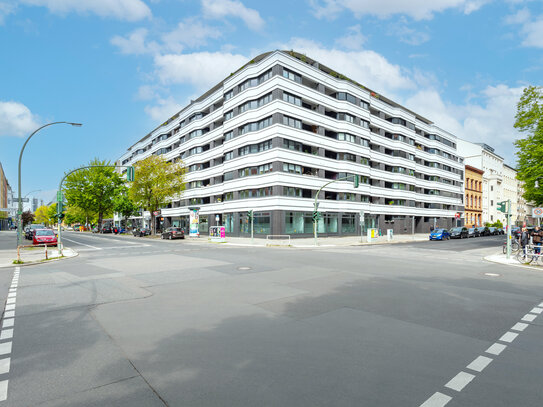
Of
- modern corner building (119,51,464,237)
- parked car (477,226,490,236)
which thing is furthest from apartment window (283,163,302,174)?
parked car (477,226,490,236)

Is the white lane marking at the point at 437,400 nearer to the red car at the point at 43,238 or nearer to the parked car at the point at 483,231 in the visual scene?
the red car at the point at 43,238

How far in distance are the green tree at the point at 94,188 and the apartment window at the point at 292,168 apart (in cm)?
4268

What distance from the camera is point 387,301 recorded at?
288 inches

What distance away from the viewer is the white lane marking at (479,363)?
13.1 feet

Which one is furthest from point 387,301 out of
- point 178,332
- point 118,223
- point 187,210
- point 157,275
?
point 118,223

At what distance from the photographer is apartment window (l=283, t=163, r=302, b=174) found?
120 feet

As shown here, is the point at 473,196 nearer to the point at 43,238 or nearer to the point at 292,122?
the point at 292,122

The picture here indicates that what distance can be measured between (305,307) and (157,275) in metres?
6.24

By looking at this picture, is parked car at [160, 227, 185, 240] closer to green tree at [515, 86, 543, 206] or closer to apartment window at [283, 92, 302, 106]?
apartment window at [283, 92, 302, 106]

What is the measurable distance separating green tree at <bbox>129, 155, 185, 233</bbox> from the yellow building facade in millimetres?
65910

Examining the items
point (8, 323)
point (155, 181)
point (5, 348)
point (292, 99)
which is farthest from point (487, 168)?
point (5, 348)

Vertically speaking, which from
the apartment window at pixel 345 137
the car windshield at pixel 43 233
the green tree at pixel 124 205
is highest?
the apartment window at pixel 345 137

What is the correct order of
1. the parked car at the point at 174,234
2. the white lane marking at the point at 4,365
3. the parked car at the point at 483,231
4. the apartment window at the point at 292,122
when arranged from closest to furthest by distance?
the white lane marking at the point at 4,365 < the apartment window at the point at 292,122 < the parked car at the point at 174,234 < the parked car at the point at 483,231

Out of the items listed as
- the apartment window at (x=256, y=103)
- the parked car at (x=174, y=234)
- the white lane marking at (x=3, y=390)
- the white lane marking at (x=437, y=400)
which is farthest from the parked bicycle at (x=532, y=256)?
the parked car at (x=174, y=234)
